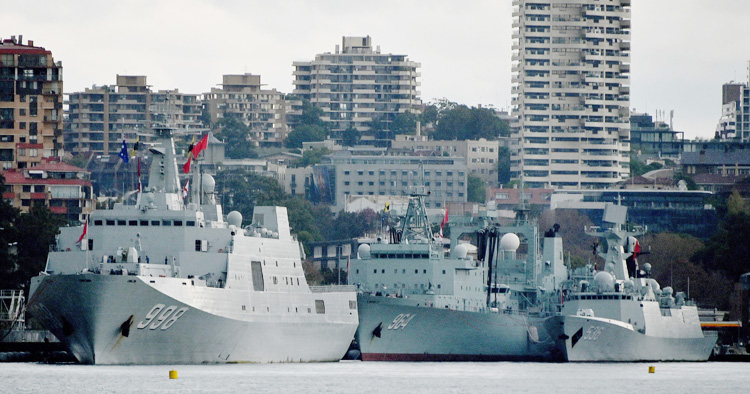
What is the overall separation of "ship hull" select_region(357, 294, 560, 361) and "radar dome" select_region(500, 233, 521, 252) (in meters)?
9.02

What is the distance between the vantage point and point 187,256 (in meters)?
73.8

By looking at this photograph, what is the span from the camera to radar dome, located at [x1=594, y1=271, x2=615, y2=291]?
311ft

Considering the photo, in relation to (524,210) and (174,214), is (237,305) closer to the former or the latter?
(174,214)

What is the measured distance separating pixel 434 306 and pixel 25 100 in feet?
Answer: 206

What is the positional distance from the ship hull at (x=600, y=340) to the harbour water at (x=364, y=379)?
117 inches

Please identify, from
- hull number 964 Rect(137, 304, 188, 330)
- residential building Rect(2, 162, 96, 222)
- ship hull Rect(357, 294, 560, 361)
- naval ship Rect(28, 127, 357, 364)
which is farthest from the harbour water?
residential building Rect(2, 162, 96, 222)

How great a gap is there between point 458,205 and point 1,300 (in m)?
91.6

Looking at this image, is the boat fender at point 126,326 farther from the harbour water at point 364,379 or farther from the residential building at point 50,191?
the residential building at point 50,191

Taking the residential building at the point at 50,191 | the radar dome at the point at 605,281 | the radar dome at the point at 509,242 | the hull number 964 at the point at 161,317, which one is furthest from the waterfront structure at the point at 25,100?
the hull number 964 at the point at 161,317

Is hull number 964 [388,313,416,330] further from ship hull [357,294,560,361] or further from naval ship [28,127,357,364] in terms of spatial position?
naval ship [28,127,357,364]

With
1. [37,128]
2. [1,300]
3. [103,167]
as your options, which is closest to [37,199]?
[37,128]

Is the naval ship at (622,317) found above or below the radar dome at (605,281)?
below

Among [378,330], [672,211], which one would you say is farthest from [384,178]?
[378,330]

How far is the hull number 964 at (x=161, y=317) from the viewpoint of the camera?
70.1m
